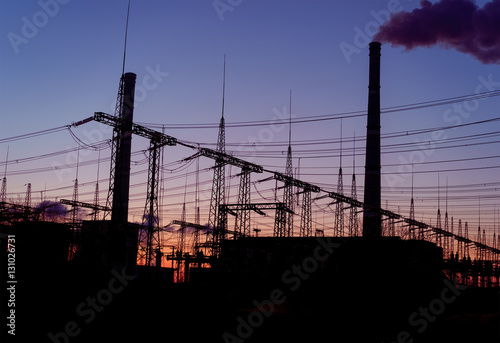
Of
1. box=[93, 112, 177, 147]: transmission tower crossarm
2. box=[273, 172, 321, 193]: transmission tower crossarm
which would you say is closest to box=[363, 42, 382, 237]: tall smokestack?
box=[273, 172, 321, 193]: transmission tower crossarm

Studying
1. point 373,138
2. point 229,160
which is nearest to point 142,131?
point 229,160

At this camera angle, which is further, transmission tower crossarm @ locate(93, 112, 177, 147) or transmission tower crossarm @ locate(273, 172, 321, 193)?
transmission tower crossarm @ locate(273, 172, 321, 193)

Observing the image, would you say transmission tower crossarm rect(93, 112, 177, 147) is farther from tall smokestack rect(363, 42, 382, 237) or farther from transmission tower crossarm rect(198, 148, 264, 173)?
tall smokestack rect(363, 42, 382, 237)

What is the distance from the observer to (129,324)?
24047 millimetres

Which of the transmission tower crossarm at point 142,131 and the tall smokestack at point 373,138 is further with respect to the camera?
the tall smokestack at point 373,138

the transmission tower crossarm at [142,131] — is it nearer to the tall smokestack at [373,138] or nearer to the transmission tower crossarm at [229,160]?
the transmission tower crossarm at [229,160]

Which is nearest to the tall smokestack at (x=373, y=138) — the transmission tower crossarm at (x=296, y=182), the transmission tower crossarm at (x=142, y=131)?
the transmission tower crossarm at (x=296, y=182)

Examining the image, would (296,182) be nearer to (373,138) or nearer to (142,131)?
(373,138)

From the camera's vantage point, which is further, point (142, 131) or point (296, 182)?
point (296, 182)

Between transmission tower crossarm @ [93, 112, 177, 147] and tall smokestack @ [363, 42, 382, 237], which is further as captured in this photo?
tall smokestack @ [363, 42, 382, 237]

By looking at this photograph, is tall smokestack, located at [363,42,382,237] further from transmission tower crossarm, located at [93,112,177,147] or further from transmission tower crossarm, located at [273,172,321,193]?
transmission tower crossarm, located at [93,112,177,147]

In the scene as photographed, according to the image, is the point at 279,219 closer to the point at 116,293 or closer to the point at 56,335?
the point at 116,293

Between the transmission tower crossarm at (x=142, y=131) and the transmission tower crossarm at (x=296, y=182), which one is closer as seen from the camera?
the transmission tower crossarm at (x=142, y=131)

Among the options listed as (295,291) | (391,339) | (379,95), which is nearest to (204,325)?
(391,339)
